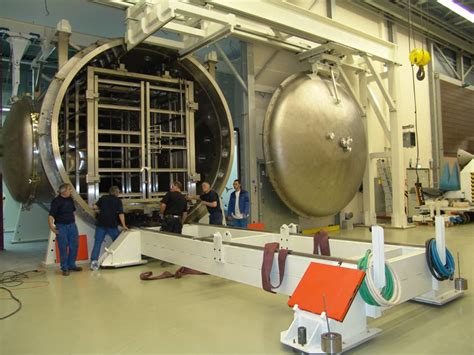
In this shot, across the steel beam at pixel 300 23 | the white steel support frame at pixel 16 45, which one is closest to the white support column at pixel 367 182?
the steel beam at pixel 300 23

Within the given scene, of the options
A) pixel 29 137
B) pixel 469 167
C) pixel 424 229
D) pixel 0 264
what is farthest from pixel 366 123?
pixel 0 264

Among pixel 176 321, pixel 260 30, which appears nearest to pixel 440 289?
pixel 176 321

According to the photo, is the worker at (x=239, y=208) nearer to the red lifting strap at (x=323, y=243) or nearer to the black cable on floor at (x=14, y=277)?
the black cable on floor at (x=14, y=277)

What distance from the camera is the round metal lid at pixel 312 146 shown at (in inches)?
250

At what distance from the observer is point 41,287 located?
3.77 metres

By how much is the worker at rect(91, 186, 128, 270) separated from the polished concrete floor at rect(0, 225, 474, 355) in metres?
0.68

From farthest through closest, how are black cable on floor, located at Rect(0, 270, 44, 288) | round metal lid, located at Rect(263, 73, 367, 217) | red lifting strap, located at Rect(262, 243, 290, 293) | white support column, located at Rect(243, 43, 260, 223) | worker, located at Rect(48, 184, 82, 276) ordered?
white support column, located at Rect(243, 43, 260, 223) < round metal lid, located at Rect(263, 73, 367, 217) < worker, located at Rect(48, 184, 82, 276) < black cable on floor, located at Rect(0, 270, 44, 288) < red lifting strap, located at Rect(262, 243, 290, 293)

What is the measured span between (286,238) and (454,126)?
10167 mm

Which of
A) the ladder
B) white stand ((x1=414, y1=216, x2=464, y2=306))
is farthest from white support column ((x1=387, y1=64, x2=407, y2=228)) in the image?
white stand ((x1=414, y1=216, x2=464, y2=306))

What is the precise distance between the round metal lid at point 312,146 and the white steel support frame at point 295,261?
217 centimetres

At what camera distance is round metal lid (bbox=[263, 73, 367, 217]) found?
634 cm

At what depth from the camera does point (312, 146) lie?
6.50m

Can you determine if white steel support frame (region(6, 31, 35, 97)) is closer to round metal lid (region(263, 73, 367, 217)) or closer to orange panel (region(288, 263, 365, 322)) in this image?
round metal lid (region(263, 73, 367, 217))

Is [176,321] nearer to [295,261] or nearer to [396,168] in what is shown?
[295,261]
